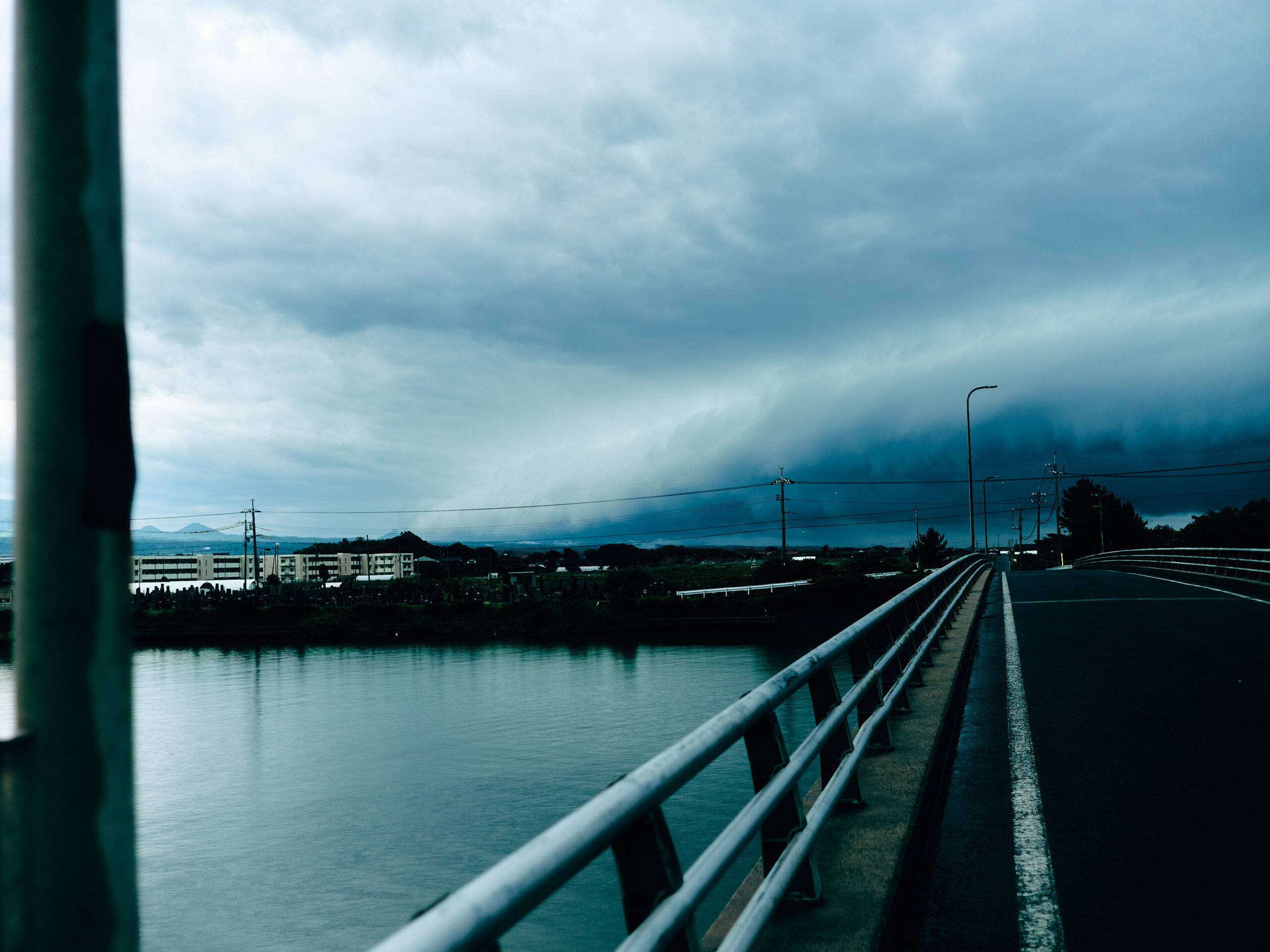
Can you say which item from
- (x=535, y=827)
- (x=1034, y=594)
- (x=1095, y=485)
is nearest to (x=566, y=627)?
(x=1034, y=594)

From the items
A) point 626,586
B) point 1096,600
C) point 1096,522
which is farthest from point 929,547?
point 1096,600

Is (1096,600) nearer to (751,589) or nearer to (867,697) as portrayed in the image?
(867,697)

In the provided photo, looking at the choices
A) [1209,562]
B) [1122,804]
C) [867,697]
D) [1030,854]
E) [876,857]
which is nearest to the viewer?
[876,857]

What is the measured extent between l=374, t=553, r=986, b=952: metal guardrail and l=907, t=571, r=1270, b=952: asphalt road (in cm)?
79

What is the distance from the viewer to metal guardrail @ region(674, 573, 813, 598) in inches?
2477

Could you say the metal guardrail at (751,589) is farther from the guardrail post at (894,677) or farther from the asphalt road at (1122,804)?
the guardrail post at (894,677)

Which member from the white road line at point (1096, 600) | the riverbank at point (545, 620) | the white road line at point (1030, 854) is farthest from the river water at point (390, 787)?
the riverbank at point (545, 620)

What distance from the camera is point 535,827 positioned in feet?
61.9

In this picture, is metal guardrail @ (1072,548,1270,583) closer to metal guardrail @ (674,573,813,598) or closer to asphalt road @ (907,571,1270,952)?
metal guardrail @ (674,573,813,598)

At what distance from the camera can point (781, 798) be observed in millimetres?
3633

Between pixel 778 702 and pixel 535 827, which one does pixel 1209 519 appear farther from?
pixel 778 702

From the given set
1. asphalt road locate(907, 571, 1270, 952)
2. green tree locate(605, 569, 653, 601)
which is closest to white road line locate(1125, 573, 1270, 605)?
asphalt road locate(907, 571, 1270, 952)

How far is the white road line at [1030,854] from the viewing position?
4164mm

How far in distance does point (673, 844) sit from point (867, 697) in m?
4.32
